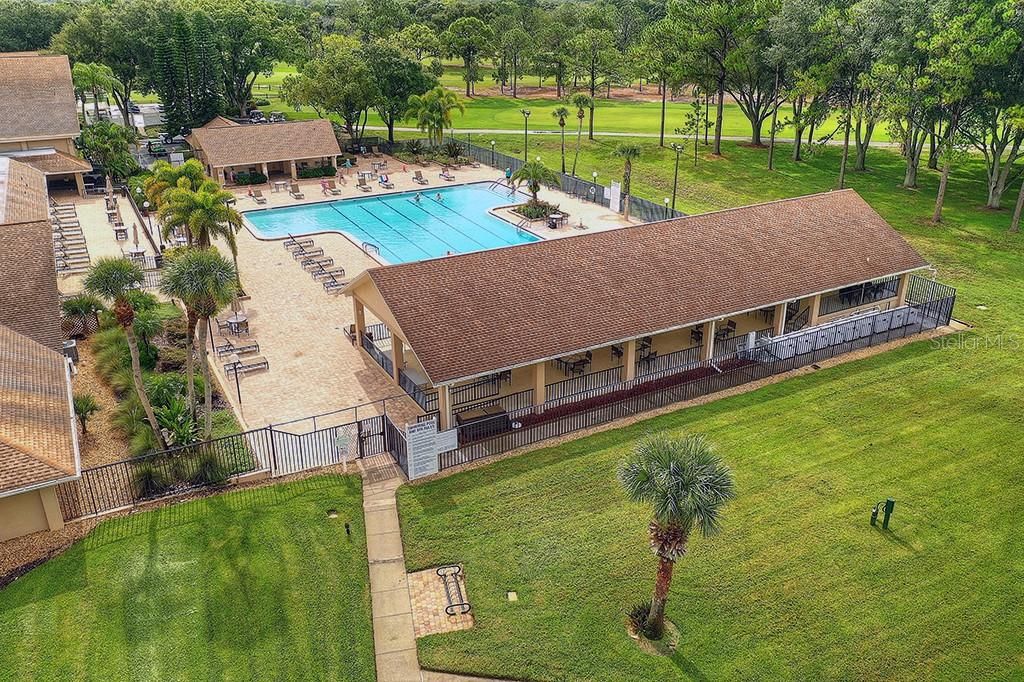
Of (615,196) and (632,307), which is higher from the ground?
(632,307)

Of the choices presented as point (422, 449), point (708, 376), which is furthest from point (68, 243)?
point (708, 376)

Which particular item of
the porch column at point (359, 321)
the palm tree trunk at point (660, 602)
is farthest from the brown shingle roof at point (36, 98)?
the palm tree trunk at point (660, 602)

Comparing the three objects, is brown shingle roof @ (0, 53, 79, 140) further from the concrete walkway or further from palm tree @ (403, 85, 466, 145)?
the concrete walkway

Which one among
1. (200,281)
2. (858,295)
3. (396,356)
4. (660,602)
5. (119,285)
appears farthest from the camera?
(858,295)

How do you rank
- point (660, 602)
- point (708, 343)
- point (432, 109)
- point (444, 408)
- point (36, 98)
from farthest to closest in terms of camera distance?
1. point (432, 109)
2. point (36, 98)
3. point (708, 343)
4. point (444, 408)
5. point (660, 602)

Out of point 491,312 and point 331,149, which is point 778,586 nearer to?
point 491,312

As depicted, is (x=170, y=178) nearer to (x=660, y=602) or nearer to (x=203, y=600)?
(x=203, y=600)

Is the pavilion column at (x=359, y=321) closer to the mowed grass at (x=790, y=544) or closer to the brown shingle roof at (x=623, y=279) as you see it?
the brown shingle roof at (x=623, y=279)
